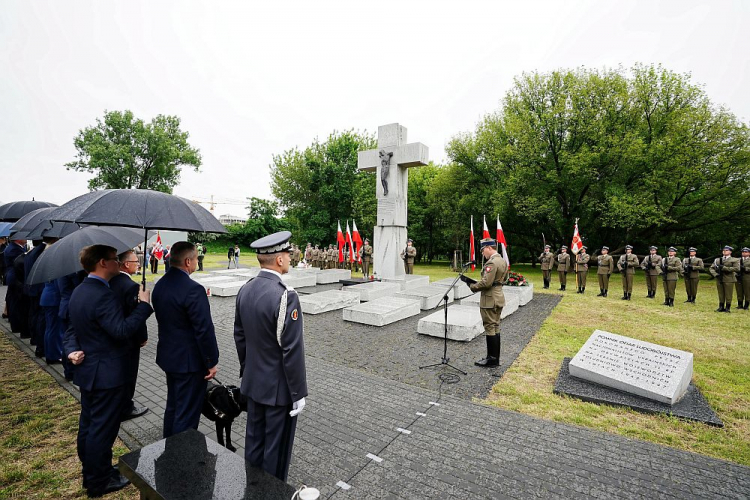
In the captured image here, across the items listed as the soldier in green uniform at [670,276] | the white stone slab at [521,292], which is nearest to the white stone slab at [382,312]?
the white stone slab at [521,292]

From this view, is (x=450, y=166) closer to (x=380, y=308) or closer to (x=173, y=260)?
(x=380, y=308)

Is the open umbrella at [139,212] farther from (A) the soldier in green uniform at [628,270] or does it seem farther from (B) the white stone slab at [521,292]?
(A) the soldier in green uniform at [628,270]

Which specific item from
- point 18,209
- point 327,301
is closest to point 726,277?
point 327,301

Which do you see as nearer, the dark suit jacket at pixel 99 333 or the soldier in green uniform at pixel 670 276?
the dark suit jacket at pixel 99 333

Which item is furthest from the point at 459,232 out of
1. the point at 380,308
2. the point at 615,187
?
the point at 380,308

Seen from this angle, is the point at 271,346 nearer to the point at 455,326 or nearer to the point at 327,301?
the point at 455,326

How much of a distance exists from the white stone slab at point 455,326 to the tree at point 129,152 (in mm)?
33791

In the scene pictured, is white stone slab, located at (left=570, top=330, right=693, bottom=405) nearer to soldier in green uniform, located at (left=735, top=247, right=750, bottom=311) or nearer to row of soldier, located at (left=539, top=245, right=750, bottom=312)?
row of soldier, located at (left=539, top=245, right=750, bottom=312)

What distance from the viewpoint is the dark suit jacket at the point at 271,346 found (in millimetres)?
2488

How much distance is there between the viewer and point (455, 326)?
24.5 ft

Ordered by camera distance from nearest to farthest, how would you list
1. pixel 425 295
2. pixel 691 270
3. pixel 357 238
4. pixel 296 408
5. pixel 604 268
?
pixel 296 408 < pixel 425 295 < pixel 691 270 < pixel 604 268 < pixel 357 238

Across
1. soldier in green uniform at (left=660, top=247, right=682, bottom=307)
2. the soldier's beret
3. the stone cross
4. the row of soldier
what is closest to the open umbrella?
the soldier's beret

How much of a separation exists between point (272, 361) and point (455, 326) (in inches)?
218

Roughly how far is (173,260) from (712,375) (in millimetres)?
7970
